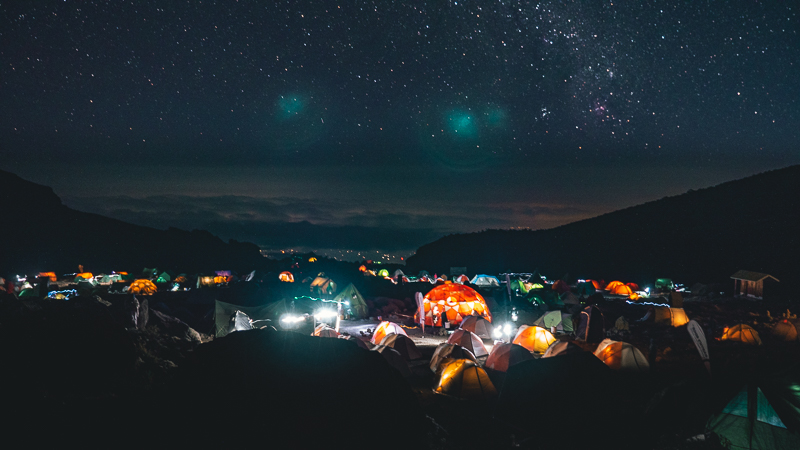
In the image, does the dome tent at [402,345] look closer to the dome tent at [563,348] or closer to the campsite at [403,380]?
the campsite at [403,380]

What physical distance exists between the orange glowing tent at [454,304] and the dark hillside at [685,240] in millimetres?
41979

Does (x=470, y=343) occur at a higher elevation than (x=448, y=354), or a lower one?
lower

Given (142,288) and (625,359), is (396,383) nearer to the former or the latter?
(625,359)

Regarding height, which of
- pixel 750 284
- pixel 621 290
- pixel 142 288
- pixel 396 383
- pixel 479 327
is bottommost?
pixel 142 288

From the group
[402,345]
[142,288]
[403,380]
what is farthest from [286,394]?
[142,288]

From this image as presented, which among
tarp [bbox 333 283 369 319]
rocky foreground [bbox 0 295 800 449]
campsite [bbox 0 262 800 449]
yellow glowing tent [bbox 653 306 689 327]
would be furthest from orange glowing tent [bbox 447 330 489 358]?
yellow glowing tent [bbox 653 306 689 327]

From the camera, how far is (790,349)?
56.3ft

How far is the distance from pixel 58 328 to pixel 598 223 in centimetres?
11467

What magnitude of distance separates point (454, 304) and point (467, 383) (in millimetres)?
12815

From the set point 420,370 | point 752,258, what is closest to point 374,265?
point 752,258

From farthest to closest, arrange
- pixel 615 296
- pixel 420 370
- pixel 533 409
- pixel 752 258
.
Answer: pixel 752 258 → pixel 615 296 → pixel 420 370 → pixel 533 409

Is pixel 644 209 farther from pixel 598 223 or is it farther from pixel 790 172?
pixel 790 172

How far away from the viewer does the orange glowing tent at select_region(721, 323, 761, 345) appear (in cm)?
1770

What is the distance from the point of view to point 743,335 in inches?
705
